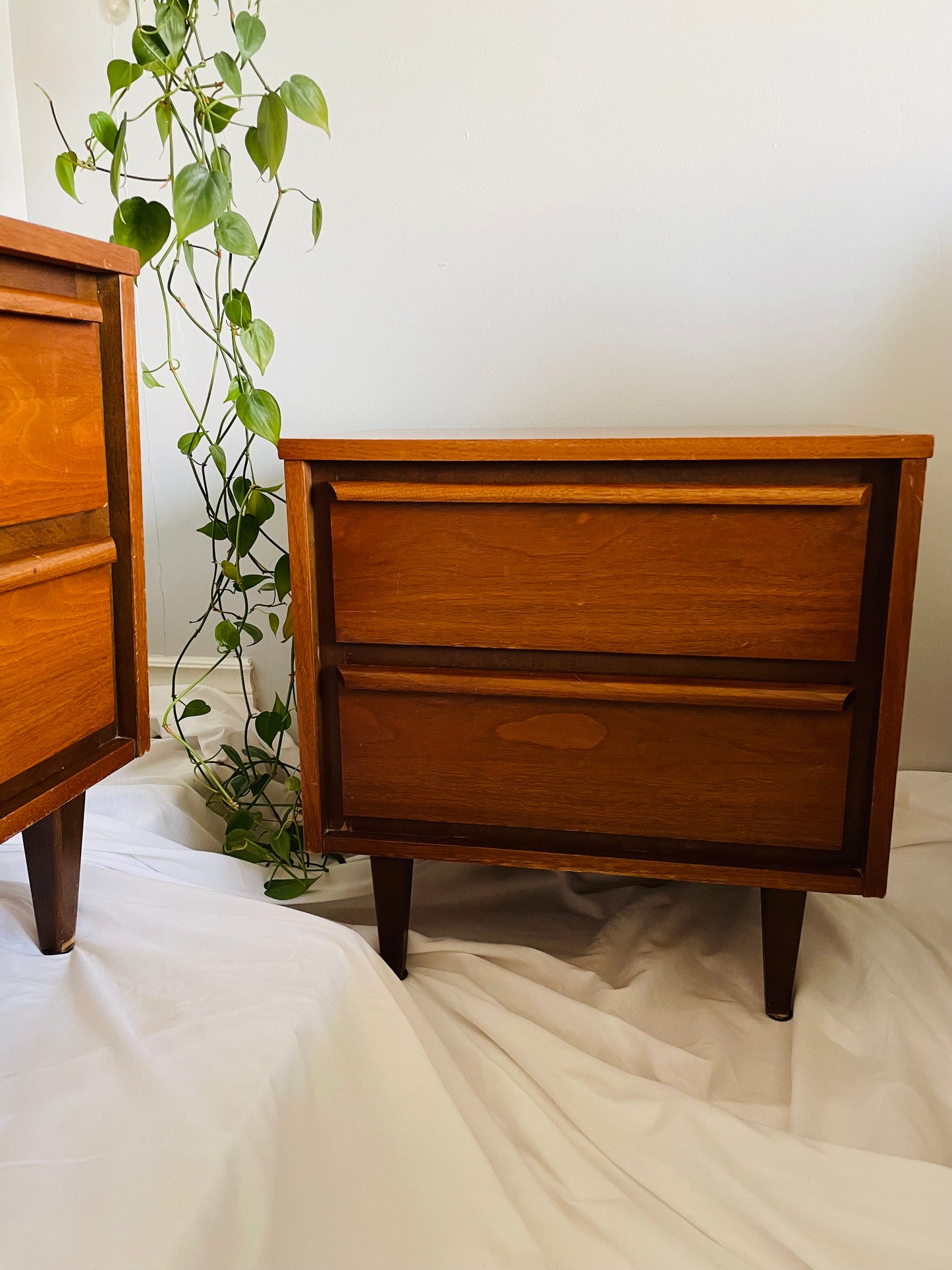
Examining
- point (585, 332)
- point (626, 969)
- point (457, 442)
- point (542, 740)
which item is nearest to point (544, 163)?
point (585, 332)

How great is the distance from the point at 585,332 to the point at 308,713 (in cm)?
72

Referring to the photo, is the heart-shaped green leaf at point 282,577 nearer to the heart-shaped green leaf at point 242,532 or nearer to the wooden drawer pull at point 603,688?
the heart-shaped green leaf at point 242,532

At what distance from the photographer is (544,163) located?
1398mm

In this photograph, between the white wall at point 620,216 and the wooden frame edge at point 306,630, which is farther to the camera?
the white wall at point 620,216

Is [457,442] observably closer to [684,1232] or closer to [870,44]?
[684,1232]

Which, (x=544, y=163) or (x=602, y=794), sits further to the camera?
(x=544, y=163)

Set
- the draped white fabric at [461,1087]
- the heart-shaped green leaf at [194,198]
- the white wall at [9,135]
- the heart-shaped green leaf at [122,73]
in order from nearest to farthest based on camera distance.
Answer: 1. the draped white fabric at [461,1087]
2. the heart-shaped green leaf at [194,198]
3. the heart-shaped green leaf at [122,73]
4. the white wall at [9,135]

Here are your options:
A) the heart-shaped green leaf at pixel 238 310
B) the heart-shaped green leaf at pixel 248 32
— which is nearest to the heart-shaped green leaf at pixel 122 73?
the heart-shaped green leaf at pixel 248 32

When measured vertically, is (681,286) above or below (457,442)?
above

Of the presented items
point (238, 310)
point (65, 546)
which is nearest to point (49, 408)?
point (65, 546)

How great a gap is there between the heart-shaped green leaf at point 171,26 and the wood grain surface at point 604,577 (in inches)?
20.4

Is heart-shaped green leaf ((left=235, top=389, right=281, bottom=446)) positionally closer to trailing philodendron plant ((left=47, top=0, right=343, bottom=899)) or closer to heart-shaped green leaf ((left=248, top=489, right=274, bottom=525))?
trailing philodendron plant ((left=47, top=0, right=343, bottom=899))

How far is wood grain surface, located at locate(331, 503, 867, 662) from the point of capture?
3.08 ft

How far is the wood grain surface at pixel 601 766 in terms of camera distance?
978mm
